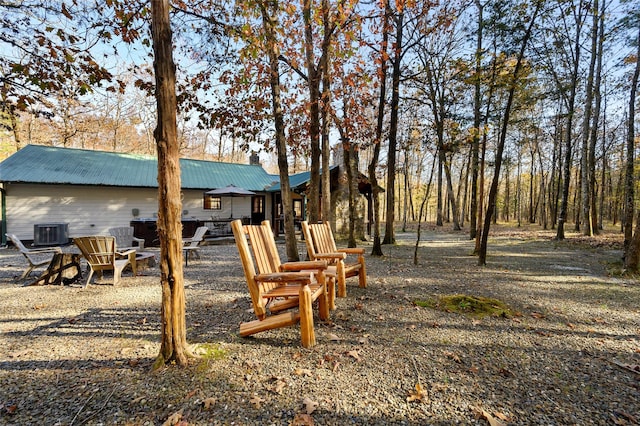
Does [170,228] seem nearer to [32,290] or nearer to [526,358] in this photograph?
[526,358]

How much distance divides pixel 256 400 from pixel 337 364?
788 millimetres

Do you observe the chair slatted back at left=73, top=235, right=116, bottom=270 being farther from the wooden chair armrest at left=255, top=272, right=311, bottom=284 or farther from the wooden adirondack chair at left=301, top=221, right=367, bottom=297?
the wooden chair armrest at left=255, top=272, right=311, bottom=284

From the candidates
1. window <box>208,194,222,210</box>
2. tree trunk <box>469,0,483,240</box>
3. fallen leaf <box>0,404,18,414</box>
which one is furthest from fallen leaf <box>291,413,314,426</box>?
window <box>208,194,222,210</box>

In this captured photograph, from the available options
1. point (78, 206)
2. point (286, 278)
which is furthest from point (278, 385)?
point (78, 206)

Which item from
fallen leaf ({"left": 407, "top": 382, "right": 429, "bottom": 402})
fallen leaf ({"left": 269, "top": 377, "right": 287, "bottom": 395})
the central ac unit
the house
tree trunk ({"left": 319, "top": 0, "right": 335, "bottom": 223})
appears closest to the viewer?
fallen leaf ({"left": 407, "top": 382, "right": 429, "bottom": 402})

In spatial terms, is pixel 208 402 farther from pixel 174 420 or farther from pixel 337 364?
pixel 337 364

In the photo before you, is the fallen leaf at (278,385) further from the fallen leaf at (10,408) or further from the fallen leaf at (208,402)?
the fallen leaf at (10,408)

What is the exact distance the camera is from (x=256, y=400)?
211 centimetres

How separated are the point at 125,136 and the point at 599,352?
2963 centimetres

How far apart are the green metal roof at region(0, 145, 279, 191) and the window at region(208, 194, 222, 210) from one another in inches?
26.4

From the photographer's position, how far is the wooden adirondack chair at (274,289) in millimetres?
2910

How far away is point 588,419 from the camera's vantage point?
1946mm

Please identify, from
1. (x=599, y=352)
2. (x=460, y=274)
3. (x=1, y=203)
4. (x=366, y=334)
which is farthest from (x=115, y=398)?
(x=1, y=203)

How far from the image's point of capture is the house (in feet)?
36.9
